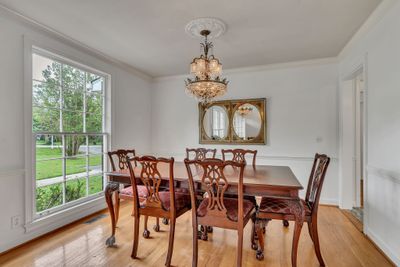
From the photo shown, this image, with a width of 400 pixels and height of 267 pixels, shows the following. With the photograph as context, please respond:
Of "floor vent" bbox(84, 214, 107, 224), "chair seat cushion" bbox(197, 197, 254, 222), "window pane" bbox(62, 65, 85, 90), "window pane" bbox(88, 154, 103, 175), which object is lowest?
"floor vent" bbox(84, 214, 107, 224)

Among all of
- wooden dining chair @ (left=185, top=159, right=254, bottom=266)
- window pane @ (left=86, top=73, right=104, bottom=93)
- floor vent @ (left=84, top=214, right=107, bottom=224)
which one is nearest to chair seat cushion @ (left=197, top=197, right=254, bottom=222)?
wooden dining chair @ (left=185, top=159, right=254, bottom=266)

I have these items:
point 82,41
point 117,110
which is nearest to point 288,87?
point 117,110

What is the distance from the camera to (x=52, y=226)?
2809 millimetres

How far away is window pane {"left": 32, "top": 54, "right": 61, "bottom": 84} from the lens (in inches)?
108

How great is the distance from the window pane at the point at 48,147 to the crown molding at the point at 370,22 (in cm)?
393

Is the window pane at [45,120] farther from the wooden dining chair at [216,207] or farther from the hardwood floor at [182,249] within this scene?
the wooden dining chair at [216,207]

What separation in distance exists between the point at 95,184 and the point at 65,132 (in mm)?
1006

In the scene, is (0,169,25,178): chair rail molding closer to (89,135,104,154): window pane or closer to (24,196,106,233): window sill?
(24,196,106,233): window sill

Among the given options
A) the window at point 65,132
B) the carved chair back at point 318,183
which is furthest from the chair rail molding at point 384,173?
the window at point 65,132

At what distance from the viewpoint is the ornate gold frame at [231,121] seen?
13.6 ft

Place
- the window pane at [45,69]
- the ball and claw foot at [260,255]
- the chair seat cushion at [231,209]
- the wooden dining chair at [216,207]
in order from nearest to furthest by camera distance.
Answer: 1. the wooden dining chair at [216,207]
2. the chair seat cushion at [231,209]
3. the ball and claw foot at [260,255]
4. the window pane at [45,69]

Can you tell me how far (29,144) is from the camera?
2568 millimetres

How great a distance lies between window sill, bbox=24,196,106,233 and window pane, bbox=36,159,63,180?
48cm

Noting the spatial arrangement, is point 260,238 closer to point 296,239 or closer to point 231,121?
point 296,239
